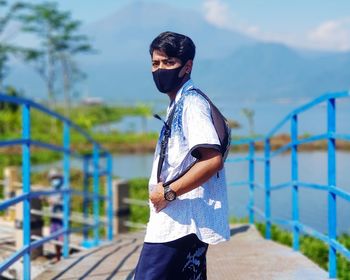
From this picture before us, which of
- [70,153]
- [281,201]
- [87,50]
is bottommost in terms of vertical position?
[281,201]

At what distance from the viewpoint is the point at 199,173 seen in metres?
2.60

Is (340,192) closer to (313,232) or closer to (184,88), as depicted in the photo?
(313,232)

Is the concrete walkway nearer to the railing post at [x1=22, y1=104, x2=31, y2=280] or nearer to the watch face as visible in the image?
the railing post at [x1=22, y1=104, x2=31, y2=280]

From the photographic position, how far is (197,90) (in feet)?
8.96

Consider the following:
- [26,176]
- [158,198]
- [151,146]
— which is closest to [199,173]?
[158,198]

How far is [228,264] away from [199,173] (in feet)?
7.16

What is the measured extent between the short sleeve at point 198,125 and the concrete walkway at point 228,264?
1.83 meters

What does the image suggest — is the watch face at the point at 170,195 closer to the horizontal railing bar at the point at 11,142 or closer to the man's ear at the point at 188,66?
the man's ear at the point at 188,66

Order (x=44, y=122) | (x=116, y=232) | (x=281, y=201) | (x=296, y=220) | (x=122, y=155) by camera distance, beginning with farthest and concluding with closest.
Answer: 1. (x=44, y=122)
2. (x=122, y=155)
3. (x=281, y=201)
4. (x=116, y=232)
5. (x=296, y=220)

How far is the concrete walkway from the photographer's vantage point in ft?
14.3

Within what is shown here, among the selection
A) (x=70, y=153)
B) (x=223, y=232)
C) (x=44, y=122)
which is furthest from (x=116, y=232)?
(x=44, y=122)

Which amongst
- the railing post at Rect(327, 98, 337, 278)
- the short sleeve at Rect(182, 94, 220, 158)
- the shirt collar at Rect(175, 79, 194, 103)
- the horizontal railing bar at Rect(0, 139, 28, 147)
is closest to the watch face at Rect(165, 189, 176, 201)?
the short sleeve at Rect(182, 94, 220, 158)

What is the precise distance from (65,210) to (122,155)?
3675 centimetres

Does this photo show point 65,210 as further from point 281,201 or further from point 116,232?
point 281,201
